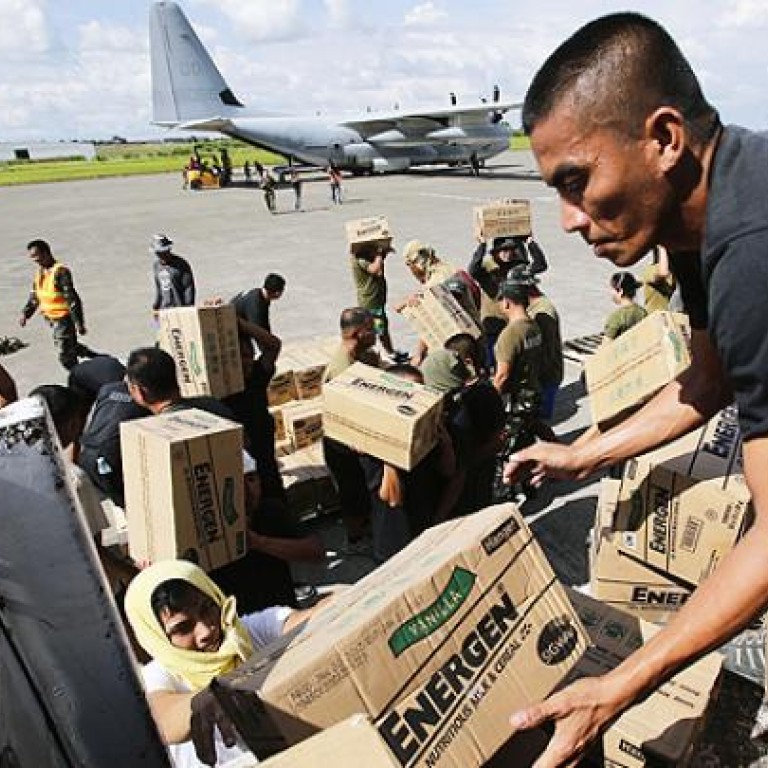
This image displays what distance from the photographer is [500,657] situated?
173 cm

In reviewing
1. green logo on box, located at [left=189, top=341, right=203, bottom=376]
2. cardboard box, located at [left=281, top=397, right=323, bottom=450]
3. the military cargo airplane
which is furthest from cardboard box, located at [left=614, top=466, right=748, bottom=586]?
the military cargo airplane

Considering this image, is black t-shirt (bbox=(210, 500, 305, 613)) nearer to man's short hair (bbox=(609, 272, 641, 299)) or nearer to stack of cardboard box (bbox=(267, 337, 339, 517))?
stack of cardboard box (bbox=(267, 337, 339, 517))

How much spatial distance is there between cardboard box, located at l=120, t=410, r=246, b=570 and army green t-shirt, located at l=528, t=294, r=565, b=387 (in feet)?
9.79

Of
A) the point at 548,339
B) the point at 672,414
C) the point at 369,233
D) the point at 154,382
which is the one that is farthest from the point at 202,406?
the point at 369,233

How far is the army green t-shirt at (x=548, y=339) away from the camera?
5.32m

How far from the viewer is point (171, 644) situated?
2121 mm

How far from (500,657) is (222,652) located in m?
0.89

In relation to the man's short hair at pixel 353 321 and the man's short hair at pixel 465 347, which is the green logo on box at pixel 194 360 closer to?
the man's short hair at pixel 353 321

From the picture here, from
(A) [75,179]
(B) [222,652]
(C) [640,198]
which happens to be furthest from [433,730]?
(A) [75,179]

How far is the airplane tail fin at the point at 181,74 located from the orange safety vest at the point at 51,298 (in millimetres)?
33148

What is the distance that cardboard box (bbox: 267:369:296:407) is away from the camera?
226 inches

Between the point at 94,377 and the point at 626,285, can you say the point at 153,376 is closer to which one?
the point at 94,377

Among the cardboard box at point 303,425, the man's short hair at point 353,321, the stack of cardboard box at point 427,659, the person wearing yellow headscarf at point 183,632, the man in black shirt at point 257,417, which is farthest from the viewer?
the cardboard box at point 303,425

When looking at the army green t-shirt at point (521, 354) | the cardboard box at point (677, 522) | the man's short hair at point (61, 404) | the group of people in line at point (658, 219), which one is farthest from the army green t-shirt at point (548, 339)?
the group of people in line at point (658, 219)
